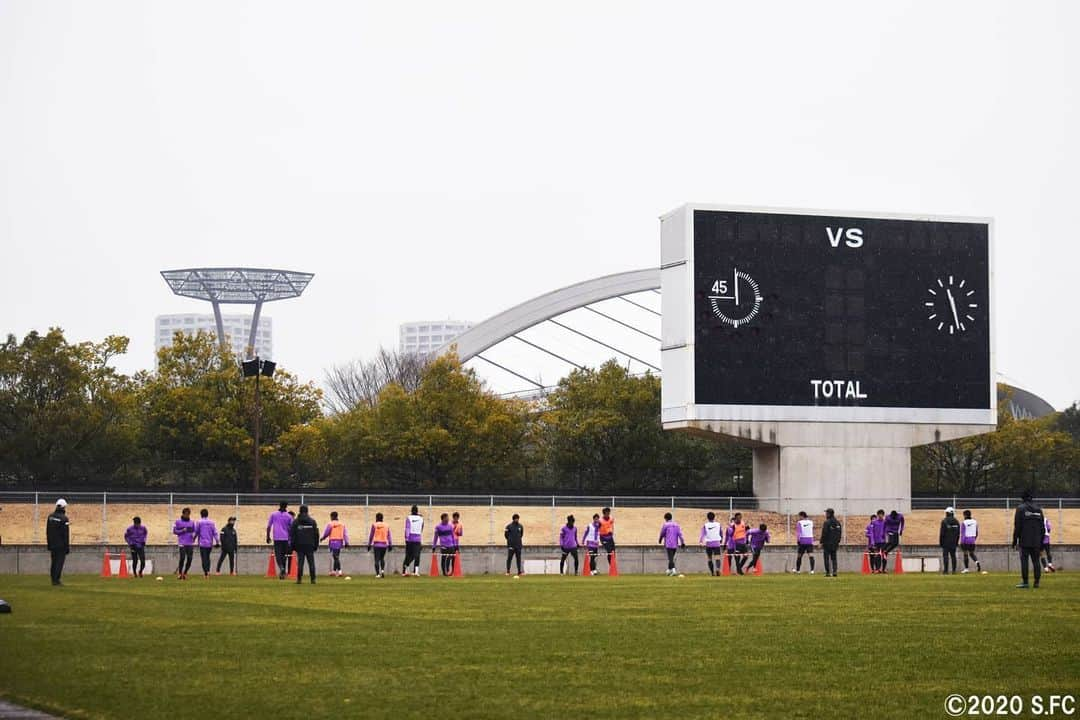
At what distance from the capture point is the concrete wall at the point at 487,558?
3631 centimetres

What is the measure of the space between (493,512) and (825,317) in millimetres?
10780

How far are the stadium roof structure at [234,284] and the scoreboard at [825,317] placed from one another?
81685 millimetres

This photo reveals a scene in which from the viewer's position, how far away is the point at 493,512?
44000mm

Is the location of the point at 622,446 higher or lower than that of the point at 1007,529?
higher

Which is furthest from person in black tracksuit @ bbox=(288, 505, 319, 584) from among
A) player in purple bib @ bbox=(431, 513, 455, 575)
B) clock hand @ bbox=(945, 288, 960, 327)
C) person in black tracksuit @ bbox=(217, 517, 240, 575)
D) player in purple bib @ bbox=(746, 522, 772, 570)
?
clock hand @ bbox=(945, 288, 960, 327)

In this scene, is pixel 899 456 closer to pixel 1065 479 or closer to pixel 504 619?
pixel 1065 479

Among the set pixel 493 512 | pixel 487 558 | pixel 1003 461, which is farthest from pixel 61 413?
pixel 1003 461

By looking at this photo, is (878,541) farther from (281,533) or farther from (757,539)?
(281,533)

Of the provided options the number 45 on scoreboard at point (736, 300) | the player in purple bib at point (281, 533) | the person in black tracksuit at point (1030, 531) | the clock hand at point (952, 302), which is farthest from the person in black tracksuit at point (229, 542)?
the clock hand at point (952, 302)

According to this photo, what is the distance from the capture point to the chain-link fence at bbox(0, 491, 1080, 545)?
42.4m

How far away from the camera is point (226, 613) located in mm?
17547

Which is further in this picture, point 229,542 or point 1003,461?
point 1003,461

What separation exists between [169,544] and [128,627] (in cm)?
2423

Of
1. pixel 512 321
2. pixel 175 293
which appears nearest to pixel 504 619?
pixel 512 321
